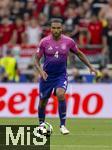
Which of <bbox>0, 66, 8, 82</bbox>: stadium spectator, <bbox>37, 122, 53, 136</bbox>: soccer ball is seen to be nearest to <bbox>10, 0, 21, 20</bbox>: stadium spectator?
<bbox>0, 66, 8, 82</bbox>: stadium spectator

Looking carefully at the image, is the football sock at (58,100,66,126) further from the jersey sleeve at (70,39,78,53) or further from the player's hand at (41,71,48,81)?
the jersey sleeve at (70,39,78,53)

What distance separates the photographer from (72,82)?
75.0ft

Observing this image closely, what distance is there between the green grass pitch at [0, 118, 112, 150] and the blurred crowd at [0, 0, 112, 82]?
4618 mm

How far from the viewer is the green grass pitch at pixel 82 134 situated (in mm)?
14078

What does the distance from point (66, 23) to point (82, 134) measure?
31.0ft

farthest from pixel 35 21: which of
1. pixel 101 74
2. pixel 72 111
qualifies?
pixel 72 111

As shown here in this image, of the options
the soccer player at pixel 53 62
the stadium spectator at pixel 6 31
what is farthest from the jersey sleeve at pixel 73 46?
the stadium spectator at pixel 6 31

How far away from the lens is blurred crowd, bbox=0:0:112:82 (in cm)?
2497

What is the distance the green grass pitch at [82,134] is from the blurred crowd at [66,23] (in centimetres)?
462

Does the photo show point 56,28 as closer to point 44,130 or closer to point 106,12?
point 44,130

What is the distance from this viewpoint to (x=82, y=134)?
53.9 feet

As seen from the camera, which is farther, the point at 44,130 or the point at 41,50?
the point at 41,50

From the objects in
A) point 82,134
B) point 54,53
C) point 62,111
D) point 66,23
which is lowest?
point 82,134

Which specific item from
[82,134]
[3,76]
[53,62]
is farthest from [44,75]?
[3,76]
